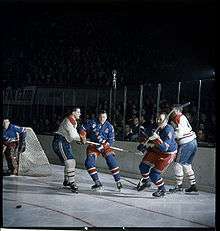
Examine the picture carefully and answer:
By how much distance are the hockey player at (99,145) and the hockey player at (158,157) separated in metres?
0.25

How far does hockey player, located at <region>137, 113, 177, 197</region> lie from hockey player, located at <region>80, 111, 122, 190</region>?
249 mm

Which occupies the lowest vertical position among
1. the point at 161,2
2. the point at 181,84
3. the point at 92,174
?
the point at 92,174

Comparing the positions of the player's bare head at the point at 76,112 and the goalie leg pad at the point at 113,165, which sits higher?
the player's bare head at the point at 76,112

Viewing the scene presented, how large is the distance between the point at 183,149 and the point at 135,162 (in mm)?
455

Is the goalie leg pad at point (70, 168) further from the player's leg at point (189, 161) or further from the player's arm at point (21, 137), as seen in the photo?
the player's leg at point (189, 161)

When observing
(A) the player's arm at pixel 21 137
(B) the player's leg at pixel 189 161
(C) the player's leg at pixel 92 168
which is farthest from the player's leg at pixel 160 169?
(A) the player's arm at pixel 21 137

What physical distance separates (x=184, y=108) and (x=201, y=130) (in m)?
0.25

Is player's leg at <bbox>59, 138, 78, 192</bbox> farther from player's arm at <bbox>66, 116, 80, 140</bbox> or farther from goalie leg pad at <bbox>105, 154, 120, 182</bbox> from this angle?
goalie leg pad at <bbox>105, 154, 120, 182</bbox>

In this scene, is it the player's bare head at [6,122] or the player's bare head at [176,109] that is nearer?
the player's bare head at [176,109]

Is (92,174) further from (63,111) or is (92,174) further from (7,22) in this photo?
(7,22)

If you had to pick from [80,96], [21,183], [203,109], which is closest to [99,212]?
[21,183]

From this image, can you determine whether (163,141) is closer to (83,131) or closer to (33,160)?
(83,131)

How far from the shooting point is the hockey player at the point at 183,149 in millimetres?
4102

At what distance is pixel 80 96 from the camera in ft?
13.6
